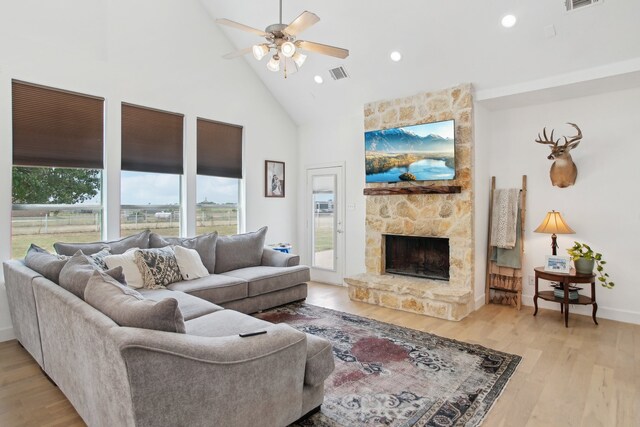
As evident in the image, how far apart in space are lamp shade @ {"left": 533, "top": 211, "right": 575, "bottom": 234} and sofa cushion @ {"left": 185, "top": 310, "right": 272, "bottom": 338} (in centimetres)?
363

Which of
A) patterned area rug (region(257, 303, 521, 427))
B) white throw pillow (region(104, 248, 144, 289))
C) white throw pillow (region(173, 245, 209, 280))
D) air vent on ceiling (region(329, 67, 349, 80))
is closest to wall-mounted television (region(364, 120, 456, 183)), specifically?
air vent on ceiling (region(329, 67, 349, 80))

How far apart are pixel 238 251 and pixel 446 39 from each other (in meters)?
3.73

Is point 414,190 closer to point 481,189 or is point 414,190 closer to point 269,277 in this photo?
point 481,189

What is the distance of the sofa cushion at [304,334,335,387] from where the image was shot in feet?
7.14

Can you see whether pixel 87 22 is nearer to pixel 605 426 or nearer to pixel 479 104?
pixel 479 104

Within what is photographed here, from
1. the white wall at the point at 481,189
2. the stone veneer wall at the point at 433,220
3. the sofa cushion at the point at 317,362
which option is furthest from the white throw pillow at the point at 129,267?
the white wall at the point at 481,189

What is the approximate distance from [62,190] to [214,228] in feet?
6.67

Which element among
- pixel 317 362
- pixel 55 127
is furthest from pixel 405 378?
pixel 55 127

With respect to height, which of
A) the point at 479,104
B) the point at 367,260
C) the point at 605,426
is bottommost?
the point at 605,426

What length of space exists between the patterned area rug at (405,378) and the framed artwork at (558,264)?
1525 millimetres

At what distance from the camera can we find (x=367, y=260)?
5.52 metres

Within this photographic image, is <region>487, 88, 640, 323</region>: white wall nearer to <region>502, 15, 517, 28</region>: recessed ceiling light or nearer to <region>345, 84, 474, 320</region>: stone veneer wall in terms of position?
<region>345, 84, 474, 320</region>: stone veneer wall

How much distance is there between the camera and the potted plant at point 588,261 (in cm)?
401

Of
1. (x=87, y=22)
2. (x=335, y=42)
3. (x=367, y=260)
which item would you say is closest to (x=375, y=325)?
(x=367, y=260)
